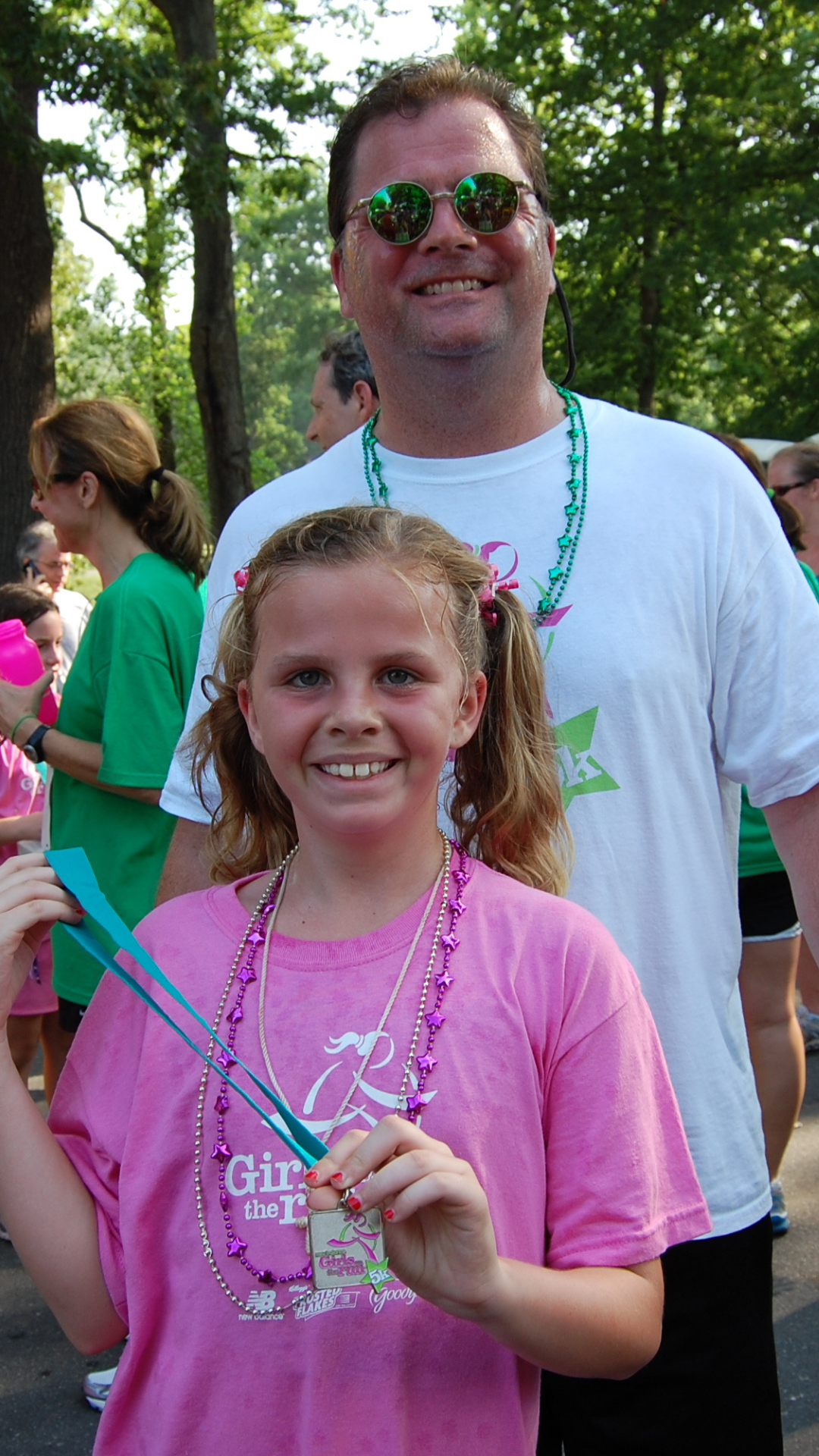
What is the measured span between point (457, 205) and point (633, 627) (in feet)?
2.07

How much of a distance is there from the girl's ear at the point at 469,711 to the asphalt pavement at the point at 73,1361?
218 cm

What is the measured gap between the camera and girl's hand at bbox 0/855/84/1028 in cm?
139

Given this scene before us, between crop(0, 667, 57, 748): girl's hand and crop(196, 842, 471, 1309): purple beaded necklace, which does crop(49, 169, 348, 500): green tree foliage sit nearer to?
crop(0, 667, 57, 748): girl's hand

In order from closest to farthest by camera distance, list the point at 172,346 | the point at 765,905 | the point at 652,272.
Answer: the point at 765,905 < the point at 652,272 < the point at 172,346

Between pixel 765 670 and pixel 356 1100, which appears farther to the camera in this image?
pixel 765 670

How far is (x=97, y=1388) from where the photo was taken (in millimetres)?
3230

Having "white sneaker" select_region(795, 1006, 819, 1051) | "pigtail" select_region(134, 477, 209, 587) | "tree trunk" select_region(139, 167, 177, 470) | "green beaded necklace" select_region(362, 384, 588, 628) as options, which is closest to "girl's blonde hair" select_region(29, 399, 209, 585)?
"pigtail" select_region(134, 477, 209, 587)

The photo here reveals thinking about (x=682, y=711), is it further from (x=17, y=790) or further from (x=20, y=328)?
(x=20, y=328)

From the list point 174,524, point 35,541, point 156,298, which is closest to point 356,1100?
point 174,524

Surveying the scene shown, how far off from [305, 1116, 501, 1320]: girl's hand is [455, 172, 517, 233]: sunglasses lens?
1236 millimetres

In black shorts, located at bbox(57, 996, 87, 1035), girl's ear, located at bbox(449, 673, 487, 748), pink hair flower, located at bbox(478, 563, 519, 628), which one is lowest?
black shorts, located at bbox(57, 996, 87, 1035)

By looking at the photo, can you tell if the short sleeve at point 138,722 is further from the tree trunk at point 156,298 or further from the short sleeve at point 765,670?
the tree trunk at point 156,298

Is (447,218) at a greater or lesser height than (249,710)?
greater

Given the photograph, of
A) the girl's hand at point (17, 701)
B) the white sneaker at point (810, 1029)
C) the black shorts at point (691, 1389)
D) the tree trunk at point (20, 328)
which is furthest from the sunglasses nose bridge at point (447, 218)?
the tree trunk at point (20, 328)
